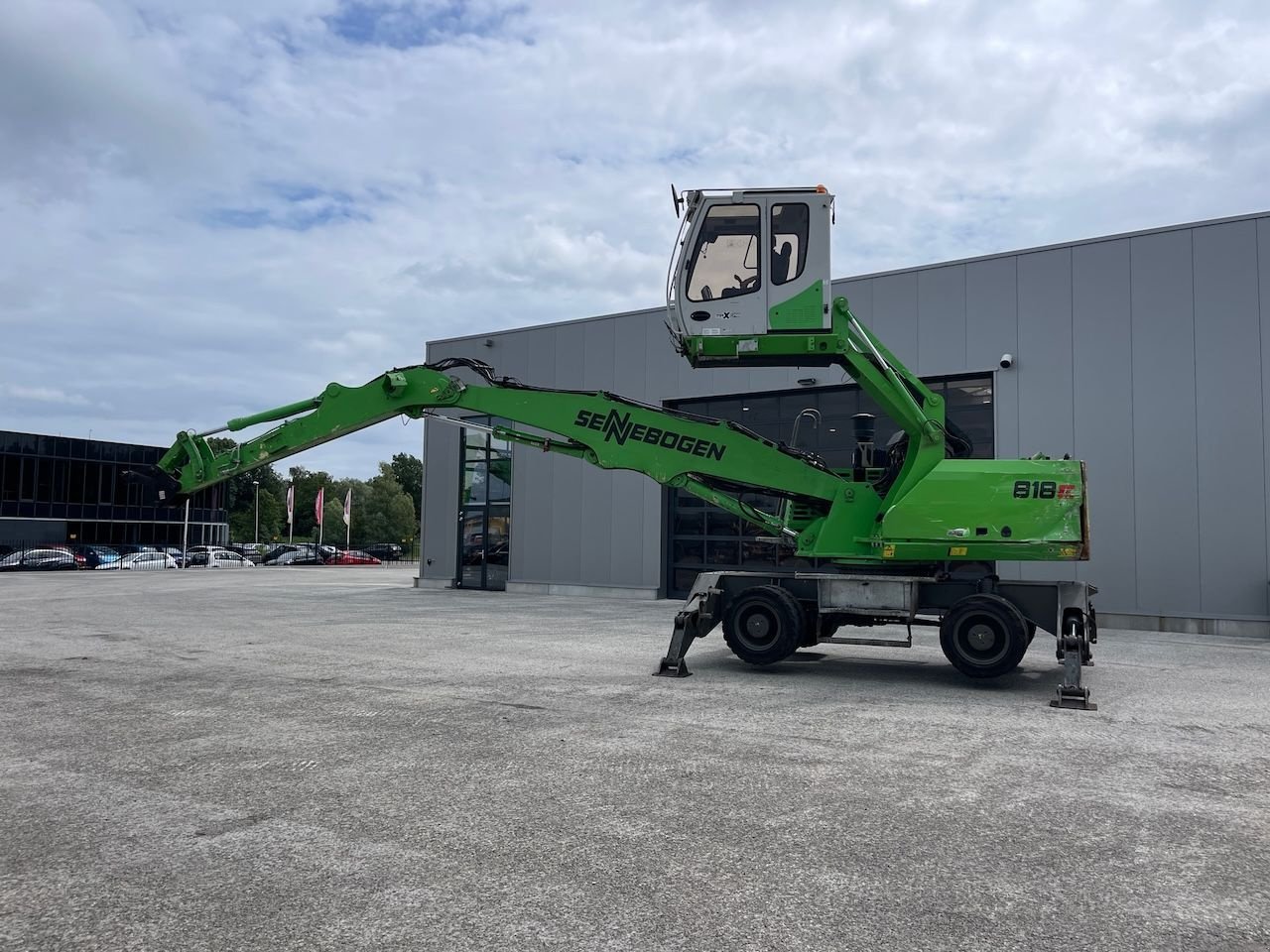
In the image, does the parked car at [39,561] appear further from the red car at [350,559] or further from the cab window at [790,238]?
the cab window at [790,238]

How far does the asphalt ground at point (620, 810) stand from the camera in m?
3.64

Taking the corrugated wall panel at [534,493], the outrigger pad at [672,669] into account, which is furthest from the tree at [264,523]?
the outrigger pad at [672,669]

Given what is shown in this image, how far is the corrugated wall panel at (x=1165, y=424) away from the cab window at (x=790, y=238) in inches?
412

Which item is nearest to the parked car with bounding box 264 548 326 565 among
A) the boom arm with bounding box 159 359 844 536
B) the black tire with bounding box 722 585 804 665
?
the boom arm with bounding box 159 359 844 536

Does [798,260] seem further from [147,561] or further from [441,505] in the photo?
[147,561]

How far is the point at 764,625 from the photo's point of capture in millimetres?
10453

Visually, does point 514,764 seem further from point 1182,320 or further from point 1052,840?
point 1182,320

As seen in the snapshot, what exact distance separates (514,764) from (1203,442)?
51.0ft

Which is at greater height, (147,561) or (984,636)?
(984,636)

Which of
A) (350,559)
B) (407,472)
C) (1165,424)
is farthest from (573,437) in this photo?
(407,472)

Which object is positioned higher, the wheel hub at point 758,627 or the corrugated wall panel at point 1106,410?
the corrugated wall panel at point 1106,410

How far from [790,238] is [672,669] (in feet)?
16.2

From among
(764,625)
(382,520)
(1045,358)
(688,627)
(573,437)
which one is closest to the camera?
(688,627)

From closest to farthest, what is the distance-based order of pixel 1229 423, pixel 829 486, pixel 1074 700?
pixel 1074 700, pixel 829 486, pixel 1229 423
